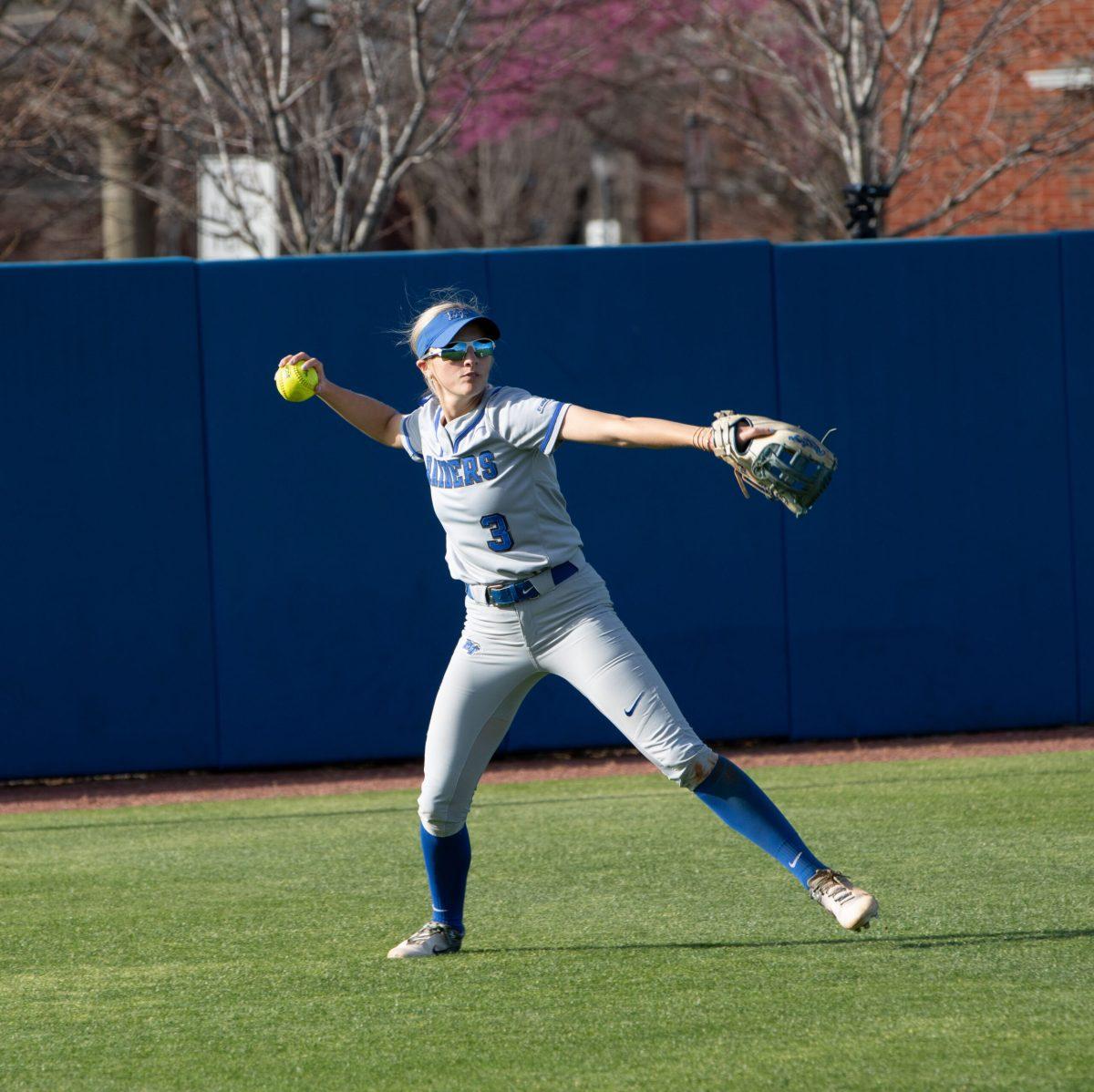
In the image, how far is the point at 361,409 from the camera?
17.2ft

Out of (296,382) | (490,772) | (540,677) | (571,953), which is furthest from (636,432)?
(490,772)

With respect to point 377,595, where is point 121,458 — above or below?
above

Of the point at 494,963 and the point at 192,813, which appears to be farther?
the point at 192,813

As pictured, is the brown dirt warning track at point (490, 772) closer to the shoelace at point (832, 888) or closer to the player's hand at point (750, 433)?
the shoelace at point (832, 888)

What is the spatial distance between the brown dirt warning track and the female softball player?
12.9ft

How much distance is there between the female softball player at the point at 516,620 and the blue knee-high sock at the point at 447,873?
7cm

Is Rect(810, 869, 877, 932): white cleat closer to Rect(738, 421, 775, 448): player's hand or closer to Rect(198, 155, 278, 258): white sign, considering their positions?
Rect(738, 421, 775, 448): player's hand

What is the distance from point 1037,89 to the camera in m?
15.6

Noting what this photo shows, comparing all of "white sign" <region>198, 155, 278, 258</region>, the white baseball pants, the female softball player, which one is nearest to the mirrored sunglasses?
the female softball player

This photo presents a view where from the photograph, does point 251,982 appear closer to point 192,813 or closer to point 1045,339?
point 192,813

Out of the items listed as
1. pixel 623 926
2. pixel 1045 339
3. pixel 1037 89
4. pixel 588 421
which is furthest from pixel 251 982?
pixel 1037 89

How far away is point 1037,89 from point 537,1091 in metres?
14.0

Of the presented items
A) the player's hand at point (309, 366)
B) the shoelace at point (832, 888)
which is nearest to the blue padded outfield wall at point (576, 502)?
the player's hand at point (309, 366)

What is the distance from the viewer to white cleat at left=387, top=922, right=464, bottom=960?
16.1 ft
